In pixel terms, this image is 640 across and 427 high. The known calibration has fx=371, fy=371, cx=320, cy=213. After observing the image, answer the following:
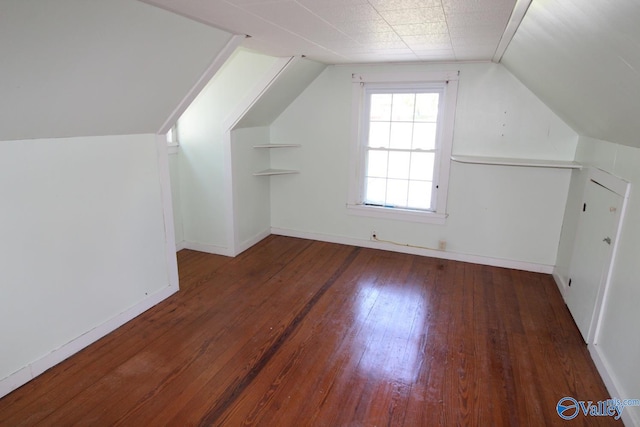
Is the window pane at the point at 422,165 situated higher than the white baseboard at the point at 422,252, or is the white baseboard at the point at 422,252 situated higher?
the window pane at the point at 422,165

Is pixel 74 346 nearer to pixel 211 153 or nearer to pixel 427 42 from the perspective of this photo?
pixel 211 153

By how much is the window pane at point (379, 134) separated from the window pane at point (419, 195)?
562 millimetres

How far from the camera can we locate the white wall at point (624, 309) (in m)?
1.97

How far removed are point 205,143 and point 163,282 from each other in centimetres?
156

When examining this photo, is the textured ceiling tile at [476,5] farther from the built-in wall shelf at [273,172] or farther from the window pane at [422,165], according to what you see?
the built-in wall shelf at [273,172]

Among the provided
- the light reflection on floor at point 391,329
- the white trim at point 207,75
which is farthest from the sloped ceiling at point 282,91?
the light reflection on floor at point 391,329

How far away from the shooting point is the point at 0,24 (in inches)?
54.6

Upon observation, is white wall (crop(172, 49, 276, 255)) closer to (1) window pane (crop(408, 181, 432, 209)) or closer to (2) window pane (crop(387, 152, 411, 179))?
(2) window pane (crop(387, 152, 411, 179))

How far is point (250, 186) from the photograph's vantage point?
174 inches

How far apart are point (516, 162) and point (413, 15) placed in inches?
83.2

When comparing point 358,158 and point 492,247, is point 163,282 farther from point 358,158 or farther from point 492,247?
point 492,247

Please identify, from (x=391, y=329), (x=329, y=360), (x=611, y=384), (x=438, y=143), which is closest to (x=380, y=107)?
(x=438, y=143)

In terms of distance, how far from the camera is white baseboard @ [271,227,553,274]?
154 inches

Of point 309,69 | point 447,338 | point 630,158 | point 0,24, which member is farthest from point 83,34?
point 630,158
